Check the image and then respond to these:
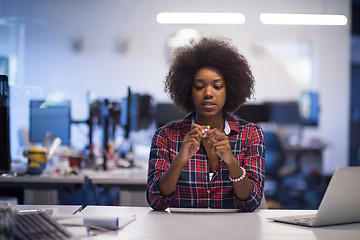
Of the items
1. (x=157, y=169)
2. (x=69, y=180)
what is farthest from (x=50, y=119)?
(x=157, y=169)

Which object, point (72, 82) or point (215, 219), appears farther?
point (72, 82)

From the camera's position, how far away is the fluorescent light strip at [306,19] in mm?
5969

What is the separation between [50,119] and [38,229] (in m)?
2.11

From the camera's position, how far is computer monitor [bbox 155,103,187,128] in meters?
3.88

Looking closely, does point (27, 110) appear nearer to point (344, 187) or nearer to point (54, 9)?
point (344, 187)

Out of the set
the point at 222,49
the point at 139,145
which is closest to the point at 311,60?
the point at 139,145

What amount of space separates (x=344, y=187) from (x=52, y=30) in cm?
595

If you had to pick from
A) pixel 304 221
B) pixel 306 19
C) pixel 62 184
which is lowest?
pixel 62 184

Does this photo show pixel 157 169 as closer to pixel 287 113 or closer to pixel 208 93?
pixel 208 93

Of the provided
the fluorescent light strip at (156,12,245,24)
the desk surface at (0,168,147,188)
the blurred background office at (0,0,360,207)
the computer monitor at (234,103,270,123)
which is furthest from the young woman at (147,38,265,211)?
the blurred background office at (0,0,360,207)

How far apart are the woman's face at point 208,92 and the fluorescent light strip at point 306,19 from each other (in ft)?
14.6

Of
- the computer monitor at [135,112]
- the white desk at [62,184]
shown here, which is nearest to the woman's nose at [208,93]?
the white desk at [62,184]

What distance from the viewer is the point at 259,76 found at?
269 inches

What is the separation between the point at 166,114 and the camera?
3898 millimetres
